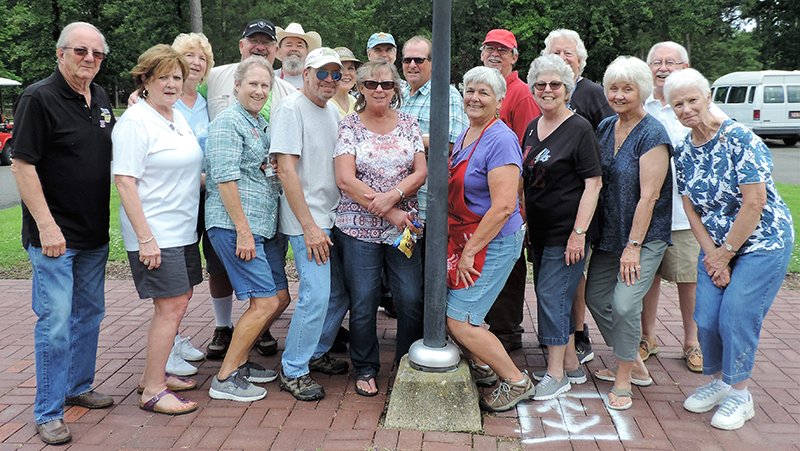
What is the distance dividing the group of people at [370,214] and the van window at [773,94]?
20.2m

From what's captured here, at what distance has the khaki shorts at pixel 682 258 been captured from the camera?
4309 millimetres

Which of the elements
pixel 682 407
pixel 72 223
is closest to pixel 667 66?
pixel 682 407

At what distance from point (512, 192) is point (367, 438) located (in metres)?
1.47

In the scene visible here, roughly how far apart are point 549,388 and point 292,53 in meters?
3.23

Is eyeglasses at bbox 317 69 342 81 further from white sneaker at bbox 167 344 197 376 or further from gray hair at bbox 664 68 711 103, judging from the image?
white sneaker at bbox 167 344 197 376

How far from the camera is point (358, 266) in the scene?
3865 mm

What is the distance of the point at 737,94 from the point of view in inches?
880

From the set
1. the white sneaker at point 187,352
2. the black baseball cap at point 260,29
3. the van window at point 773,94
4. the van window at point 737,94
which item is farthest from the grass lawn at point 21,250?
the van window at point 737,94

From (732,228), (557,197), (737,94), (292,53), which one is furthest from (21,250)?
(737,94)

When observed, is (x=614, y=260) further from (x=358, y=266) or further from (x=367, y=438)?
(x=367, y=438)

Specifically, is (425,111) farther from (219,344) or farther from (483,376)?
(219,344)

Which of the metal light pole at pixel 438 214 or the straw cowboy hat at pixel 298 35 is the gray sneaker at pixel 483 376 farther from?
the straw cowboy hat at pixel 298 35

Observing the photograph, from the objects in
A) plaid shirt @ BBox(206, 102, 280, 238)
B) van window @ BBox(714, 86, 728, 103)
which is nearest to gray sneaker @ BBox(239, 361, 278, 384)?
plaid shirt @ BBox(206, 102, 280, 238)

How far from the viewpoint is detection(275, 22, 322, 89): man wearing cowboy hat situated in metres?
5.22
